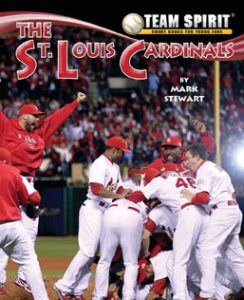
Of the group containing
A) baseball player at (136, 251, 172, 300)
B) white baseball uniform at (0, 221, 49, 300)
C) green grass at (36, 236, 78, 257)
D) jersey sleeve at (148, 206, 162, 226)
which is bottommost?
green grass at (36, 236, 78, 257)

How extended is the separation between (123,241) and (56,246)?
7.49 m

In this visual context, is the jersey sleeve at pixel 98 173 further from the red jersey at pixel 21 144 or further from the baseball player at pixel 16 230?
the baseball player at pixel 16 230

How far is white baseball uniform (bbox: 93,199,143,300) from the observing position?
329 inches

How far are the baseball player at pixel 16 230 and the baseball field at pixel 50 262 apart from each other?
4.51 ft

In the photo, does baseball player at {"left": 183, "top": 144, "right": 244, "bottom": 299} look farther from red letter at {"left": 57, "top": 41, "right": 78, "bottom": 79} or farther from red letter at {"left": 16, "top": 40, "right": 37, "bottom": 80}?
red letter at {"left": 57, "top": 41, "right": 78, "bottom": 79}

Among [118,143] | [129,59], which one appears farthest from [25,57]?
[118,143]

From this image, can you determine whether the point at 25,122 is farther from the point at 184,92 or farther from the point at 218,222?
the point at 184,92

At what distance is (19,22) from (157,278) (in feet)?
33.0

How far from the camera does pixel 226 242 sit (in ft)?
29.8

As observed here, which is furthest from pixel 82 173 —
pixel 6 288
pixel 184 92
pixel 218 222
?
pixel 218 222

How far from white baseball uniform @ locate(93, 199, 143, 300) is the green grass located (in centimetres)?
591

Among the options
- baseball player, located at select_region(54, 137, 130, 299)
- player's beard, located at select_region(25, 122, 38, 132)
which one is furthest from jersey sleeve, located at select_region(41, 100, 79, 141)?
baseball player, located at select_region(54, 137, 130, 299)

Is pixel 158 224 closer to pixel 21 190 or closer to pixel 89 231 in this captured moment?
pixel 89 231

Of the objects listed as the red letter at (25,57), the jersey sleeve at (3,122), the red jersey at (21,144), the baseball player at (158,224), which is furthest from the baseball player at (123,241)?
the red letter at (25,57)
